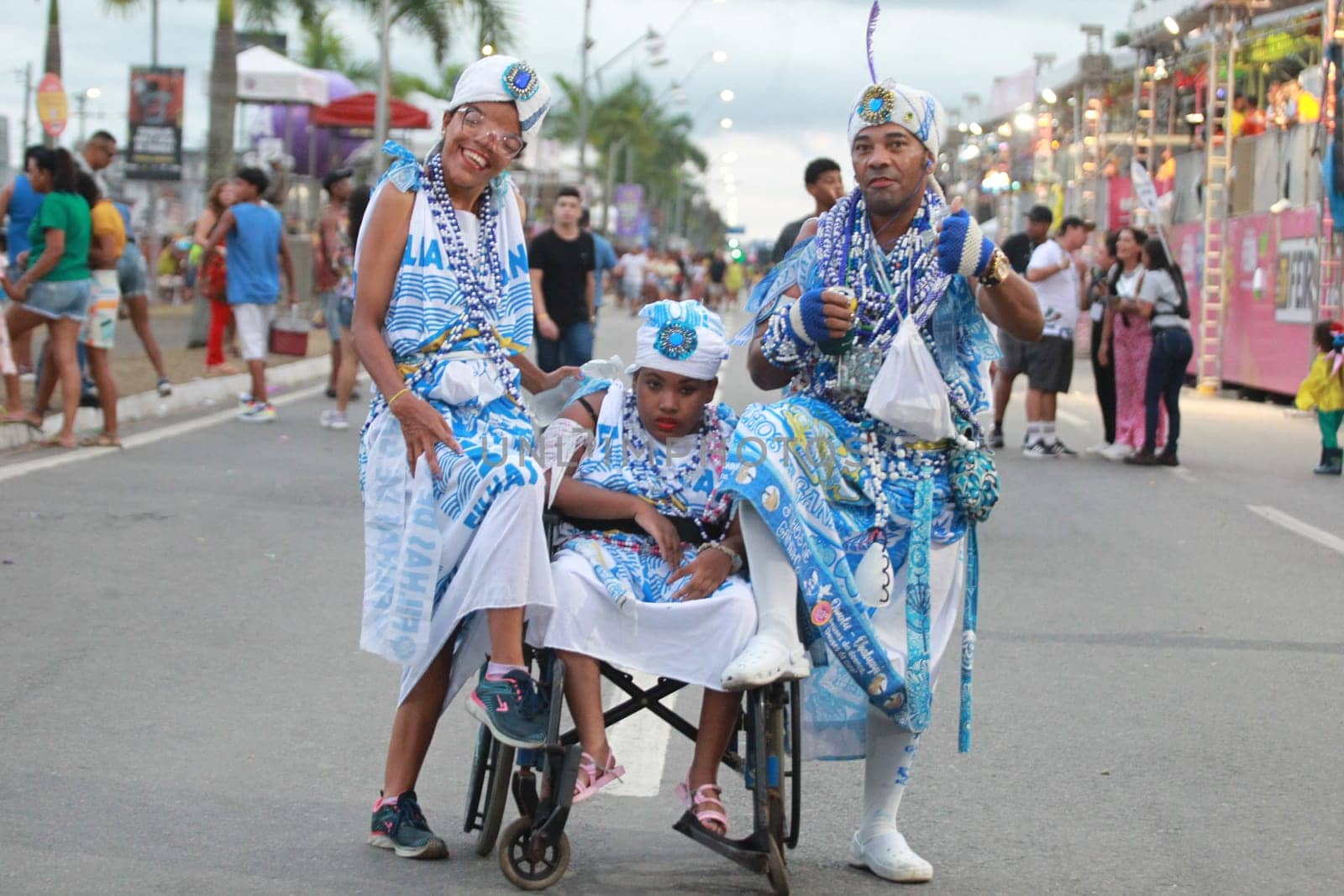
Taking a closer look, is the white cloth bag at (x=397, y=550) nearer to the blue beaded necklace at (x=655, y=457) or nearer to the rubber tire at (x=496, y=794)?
the rubber tire at (x=496, y=794)

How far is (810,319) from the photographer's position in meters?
4.17

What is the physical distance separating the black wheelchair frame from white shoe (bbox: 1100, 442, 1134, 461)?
10.9 m

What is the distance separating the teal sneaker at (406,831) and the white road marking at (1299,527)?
7.12 metres

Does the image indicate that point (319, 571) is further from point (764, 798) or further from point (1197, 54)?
point (1197, 54)

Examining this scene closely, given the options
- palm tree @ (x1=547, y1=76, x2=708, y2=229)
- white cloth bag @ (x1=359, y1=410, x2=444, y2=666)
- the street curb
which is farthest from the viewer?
palm tree @ (x1=547, y1=76, x2=708, y2=229)

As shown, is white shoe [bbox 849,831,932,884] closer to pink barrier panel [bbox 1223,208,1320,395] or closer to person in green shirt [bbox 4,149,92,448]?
person in green shirt [bbox 4,149,92,448]

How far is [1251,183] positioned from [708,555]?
21.3m

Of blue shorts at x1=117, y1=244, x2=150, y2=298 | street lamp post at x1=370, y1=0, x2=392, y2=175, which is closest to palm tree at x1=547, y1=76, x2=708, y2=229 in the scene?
street lamp post at x1=370, y1=0, x2=392, y2=175

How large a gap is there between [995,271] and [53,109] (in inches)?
844

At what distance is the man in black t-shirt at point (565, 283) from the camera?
Answer: 13.1 meters

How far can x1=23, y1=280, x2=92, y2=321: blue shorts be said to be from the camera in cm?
1194

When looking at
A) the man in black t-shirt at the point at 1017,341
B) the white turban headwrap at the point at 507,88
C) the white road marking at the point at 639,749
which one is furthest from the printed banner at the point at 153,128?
the white turban headwrap at the point at 507,88

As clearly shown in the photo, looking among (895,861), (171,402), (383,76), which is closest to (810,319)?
(895,861)

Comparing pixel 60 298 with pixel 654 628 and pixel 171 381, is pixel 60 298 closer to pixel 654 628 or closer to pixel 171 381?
pixel 171 381
